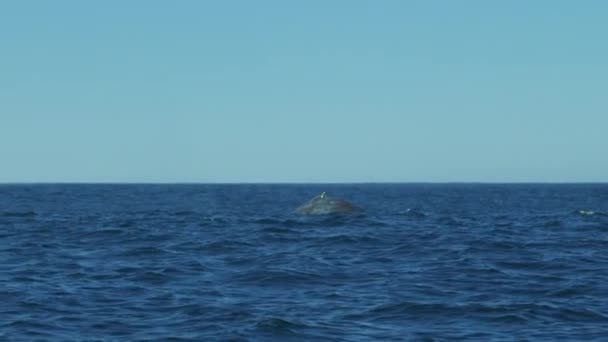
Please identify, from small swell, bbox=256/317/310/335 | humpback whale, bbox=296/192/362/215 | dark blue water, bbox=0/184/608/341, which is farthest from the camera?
humpback whale, bbox=296/192/362/215

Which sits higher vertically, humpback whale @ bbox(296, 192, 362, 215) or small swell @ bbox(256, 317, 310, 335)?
humpback whale @ bbox(296, 192, 362, 215)

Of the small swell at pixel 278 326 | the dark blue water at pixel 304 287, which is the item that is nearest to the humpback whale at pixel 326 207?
the dark blue water at pixel 304 287

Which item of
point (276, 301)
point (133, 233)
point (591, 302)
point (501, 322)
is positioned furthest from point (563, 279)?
point (133, 233)

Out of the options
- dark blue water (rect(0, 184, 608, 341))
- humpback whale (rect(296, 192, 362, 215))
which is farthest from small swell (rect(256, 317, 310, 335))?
humpback whale (rect(296, 192, 362, 215))

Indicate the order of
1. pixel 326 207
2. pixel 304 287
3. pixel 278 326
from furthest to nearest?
1. pixel 326 207
2. pixel 304 287
3. pixel 278 326

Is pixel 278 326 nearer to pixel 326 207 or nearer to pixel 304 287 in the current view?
pixel 304 287

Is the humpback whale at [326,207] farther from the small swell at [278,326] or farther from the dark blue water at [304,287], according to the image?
the small swell at [278,326]

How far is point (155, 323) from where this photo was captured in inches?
600

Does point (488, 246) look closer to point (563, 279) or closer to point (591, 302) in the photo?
point (563, 279)

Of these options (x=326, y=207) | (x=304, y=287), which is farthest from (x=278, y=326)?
(x=326, y=207)

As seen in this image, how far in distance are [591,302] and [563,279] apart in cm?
347

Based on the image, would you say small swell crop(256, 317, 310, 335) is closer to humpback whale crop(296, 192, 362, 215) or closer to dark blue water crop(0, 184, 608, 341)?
dark blue water crop(0, 184, 608, 341)

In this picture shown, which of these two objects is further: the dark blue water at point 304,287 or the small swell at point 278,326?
the dark blue water at point 304,287

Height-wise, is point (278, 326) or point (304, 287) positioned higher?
point (304, 287)
